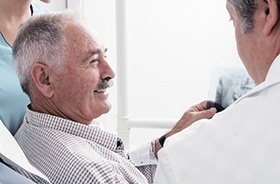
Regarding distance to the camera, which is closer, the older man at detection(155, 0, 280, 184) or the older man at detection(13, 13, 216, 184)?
the older man at detection(155, 0, 280, 184)

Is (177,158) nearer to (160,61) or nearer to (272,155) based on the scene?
(272,155)

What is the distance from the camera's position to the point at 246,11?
2.37 feet

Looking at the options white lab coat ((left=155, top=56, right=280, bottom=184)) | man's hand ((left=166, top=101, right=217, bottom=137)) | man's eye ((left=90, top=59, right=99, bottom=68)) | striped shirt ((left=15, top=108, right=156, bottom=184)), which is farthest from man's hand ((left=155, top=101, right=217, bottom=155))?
white lab coat ((left=155, top=56, right=280, bottom=184))

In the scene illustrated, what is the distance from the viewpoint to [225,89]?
1.60 m

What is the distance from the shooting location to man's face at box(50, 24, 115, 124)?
1206mm

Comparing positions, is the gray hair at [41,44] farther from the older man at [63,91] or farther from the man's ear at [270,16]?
the man's ear at [270,16]

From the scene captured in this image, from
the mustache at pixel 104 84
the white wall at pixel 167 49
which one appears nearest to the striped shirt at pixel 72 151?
the mustache at pixel 104 84

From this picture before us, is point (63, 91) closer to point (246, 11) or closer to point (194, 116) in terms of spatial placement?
point (194, 116)

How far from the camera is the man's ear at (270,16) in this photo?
670 millimetres

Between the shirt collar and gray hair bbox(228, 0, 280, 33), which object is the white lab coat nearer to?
gray hair bbox(228, 0, 280, 33)

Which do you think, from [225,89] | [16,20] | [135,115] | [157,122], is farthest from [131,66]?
[16,20]

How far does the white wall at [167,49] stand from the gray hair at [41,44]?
2.58 ft

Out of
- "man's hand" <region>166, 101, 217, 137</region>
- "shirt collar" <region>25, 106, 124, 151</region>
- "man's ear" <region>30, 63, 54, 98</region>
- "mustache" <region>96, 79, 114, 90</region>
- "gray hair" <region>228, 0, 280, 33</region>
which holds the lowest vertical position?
"man's hand" <region>166, 101, 217, 137</region>

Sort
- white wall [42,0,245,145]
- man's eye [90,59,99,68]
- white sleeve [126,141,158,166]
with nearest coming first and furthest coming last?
man's eye [90,59,99,68], white sleeve [126,141,158,166], white wall [42,0,245,145]
